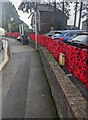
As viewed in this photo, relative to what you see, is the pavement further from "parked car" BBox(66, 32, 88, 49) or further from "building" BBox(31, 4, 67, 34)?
"building" BBox(31, 4, 67, 34)

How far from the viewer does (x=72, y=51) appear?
659 cm

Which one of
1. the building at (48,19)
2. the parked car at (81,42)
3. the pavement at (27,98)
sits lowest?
the pavement at (27,98)

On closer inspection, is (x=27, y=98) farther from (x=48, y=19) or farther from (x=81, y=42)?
(x=48, y=19)

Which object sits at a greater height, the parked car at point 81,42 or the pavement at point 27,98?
the parked car at point 81,42

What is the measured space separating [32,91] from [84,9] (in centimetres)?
4308

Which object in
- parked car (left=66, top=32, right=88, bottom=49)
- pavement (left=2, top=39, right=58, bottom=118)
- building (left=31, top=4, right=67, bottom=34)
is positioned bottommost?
pavement (left=2, top=39, right=58, bottom=118)

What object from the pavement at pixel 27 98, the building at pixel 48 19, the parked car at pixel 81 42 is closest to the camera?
the pavement at pixel 27 98

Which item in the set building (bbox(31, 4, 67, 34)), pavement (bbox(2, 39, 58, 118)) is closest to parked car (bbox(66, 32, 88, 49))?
pavement (bbox(2, 39, 58, 118))

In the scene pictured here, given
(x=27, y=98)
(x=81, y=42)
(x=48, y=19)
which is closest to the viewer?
(x=27, y=98)

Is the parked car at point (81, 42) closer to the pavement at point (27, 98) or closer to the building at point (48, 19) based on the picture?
the pavement at point (27, 98)

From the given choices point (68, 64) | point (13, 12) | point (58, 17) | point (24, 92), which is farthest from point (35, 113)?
point (13, 12)

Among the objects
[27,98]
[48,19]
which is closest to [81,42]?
[27,98]

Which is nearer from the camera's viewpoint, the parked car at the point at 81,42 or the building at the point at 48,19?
the parked car at the point at 81,42

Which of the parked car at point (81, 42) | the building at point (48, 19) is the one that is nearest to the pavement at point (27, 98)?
the parked car at point (81, 42)
